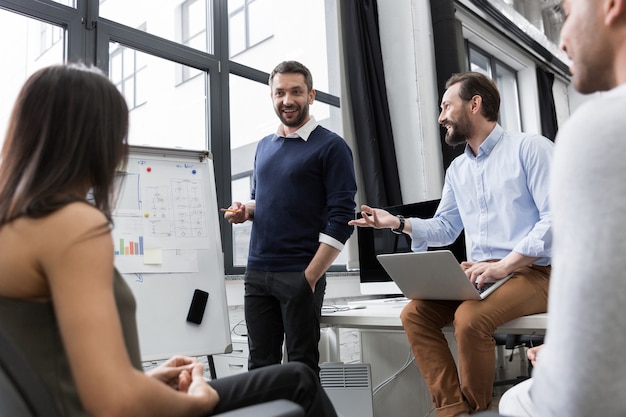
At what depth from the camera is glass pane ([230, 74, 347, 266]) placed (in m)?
3.24

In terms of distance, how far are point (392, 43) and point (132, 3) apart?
201 cm

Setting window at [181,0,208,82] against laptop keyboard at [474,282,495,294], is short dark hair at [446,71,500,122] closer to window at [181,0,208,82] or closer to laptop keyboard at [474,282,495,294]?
laptop keyboard at [474,282,495,294]

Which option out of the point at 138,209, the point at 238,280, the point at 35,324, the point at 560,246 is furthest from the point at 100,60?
the point at 560,246

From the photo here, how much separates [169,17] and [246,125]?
866mm

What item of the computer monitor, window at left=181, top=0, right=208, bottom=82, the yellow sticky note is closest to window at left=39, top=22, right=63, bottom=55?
window at left=181, top=0, right=208, bottom=82

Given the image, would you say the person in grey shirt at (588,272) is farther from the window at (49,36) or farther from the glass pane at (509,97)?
the glass pane at (509,97)

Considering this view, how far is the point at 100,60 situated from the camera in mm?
2623

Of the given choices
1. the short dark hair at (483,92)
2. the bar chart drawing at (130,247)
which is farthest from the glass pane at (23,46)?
the short dark hair at (483,92)

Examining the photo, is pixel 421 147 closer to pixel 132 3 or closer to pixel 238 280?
pixel 238 280

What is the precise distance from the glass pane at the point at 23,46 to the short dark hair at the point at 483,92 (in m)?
1.90

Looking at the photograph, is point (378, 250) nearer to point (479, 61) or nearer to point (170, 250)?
point (170, 250)

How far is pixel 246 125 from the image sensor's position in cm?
365

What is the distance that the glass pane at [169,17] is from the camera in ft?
9.33

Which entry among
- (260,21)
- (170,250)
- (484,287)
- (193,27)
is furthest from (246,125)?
(484,287)
